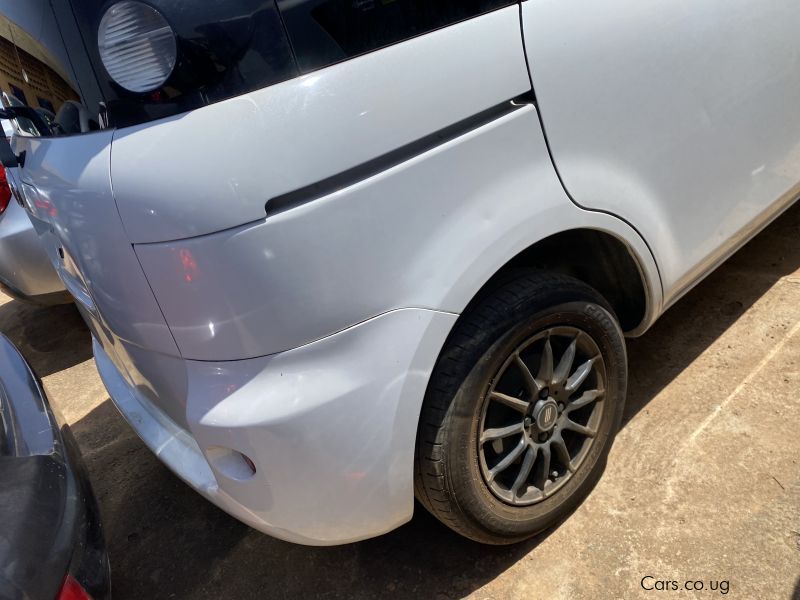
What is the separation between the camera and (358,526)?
1590 mm

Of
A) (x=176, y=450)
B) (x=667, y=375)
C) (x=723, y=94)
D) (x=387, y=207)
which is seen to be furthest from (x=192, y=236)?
(x=667, y=375)

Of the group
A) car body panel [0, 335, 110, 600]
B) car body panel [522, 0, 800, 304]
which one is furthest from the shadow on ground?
car body panel [522, 0, 800, 304]

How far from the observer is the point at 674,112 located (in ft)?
5.85

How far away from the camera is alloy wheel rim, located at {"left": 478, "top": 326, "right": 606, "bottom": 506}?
1753mm

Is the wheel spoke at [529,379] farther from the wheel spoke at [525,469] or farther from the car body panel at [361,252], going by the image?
the car body panel at [361,252]

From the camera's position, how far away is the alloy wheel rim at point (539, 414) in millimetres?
1753

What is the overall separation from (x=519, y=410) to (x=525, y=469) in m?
0.19

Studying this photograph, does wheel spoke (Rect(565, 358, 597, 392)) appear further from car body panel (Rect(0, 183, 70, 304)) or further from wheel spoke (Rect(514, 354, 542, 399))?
car body panel (Rect(0, 183, 70, 304))

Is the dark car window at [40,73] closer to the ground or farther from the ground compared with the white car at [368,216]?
farther from the ground

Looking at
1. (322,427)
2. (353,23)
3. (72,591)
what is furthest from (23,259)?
(353,23)

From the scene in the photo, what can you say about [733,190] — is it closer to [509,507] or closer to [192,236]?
[509,507]

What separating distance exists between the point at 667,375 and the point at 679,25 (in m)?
1.31

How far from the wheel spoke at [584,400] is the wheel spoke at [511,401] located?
0.58ft

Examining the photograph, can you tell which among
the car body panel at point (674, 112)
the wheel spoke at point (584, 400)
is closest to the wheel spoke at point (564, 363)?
the wheel spoke at point (584, 400)
